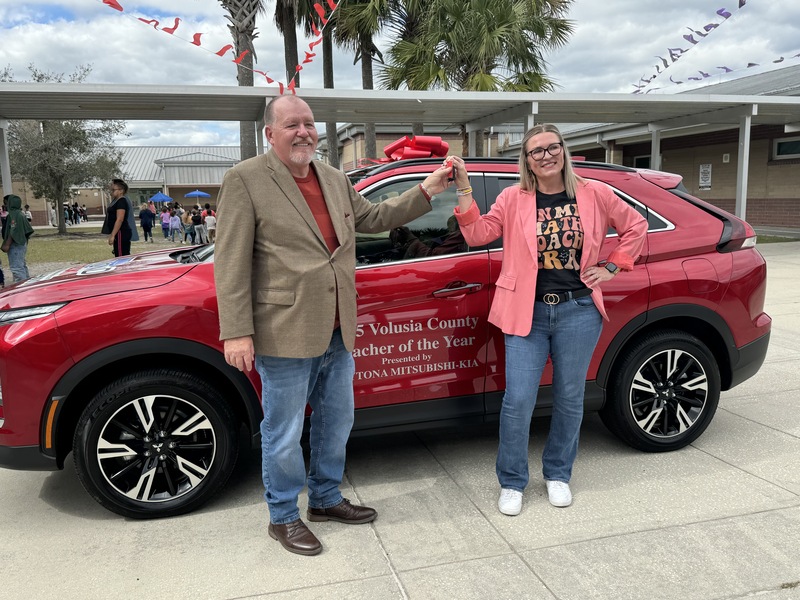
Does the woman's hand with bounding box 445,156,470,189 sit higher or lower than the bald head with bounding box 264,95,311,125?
lower

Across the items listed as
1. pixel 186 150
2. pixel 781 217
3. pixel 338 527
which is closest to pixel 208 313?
pixel 338 527

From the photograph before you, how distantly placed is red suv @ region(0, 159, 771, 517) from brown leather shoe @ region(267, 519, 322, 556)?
0.47 m

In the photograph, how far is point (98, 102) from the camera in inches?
451

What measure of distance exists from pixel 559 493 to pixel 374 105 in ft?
35.7

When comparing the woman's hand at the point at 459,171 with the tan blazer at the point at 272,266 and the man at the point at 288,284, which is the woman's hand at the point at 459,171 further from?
the tan blazer at the point at 272,266

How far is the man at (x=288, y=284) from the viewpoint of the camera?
2510mm

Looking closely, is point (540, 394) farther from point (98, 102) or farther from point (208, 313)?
point (98, 102)

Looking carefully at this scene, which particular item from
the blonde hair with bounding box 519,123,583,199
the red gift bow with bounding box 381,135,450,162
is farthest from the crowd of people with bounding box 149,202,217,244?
the blonde hair with bounding box 519,123,583,199

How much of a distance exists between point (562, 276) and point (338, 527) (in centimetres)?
160

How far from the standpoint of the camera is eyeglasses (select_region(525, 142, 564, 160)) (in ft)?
9.73

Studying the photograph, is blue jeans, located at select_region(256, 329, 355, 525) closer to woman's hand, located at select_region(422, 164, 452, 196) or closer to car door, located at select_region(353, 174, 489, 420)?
car door, located at select_region(353, 174, 489, 420)

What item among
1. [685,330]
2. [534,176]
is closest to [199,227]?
[685,330]

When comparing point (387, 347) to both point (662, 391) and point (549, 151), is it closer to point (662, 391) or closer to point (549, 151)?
point (549, 151)

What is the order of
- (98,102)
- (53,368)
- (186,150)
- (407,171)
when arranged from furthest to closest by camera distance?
(186,150)
(98,102)
(407,171)
(53,368)
